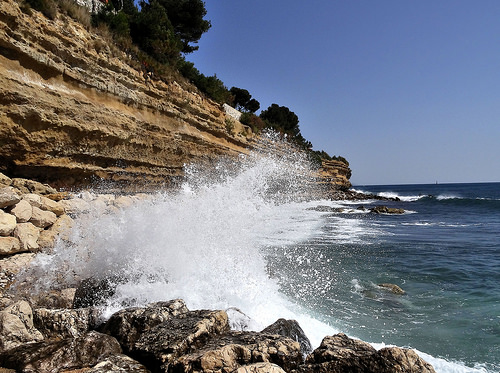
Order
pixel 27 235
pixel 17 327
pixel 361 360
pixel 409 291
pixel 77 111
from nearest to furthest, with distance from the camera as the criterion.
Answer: pixel 361 360 → pixel 17 327 → pixel 27 235 → pixel 409 291 → pixel 77 111

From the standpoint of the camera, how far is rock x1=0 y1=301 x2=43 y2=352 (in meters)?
3.16

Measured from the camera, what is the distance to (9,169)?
23.3ft

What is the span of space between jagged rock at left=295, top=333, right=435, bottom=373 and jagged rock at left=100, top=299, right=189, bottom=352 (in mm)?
1721

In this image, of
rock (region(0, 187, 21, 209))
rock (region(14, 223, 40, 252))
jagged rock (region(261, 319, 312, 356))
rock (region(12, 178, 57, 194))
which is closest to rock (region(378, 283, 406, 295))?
jagged rock (region(261, 319, 312, 356))

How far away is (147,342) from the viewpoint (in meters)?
3.14

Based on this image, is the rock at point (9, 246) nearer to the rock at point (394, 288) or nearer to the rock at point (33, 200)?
the rock at point (33, 200)

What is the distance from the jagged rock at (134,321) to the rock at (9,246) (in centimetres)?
216

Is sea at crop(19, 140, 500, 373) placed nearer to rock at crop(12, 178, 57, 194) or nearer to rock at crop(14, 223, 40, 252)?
rock at crop(14, 223, 40, 252)

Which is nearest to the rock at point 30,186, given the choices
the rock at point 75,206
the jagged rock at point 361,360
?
the rock at point 75,206

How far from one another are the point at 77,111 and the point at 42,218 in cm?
362

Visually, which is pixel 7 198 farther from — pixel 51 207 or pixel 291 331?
pixel 291 331

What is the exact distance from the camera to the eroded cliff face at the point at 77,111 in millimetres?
6840

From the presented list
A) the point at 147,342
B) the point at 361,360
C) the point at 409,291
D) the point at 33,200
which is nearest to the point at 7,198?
the point at 33,200

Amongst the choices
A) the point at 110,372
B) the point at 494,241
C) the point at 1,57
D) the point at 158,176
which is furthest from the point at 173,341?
the point at 494,241
